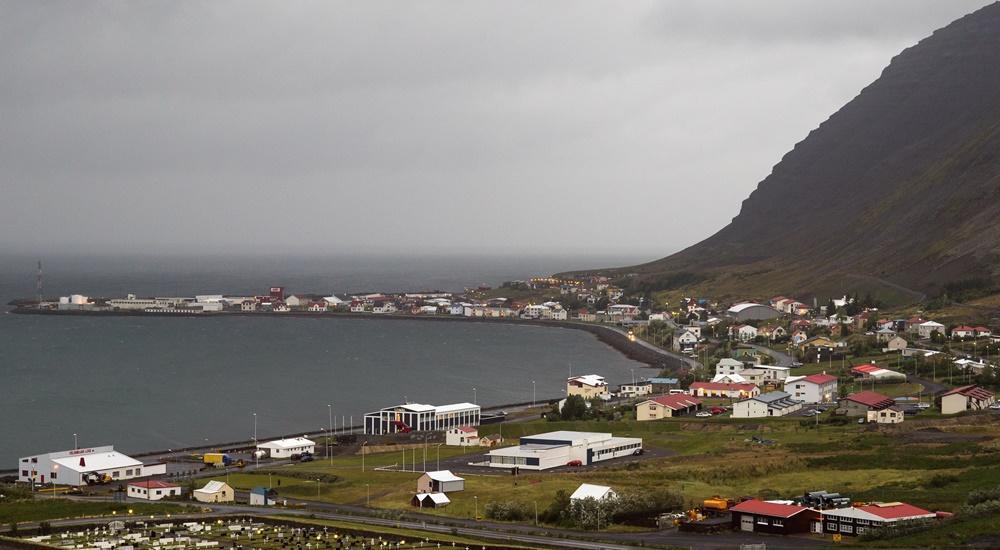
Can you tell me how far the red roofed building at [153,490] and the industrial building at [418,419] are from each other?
19067mm

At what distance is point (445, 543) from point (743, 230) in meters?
164

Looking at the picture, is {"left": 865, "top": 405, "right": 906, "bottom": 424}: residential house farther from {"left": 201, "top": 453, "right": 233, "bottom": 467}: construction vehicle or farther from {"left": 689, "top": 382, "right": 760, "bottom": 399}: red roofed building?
{"left": 201, "top": 453, "right": 233, "bottom": 467}: construction vehicle

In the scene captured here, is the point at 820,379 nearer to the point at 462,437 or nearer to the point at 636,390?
the point at 636,390

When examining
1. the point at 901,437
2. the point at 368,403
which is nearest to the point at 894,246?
the point at 368,403

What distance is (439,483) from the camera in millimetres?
41625

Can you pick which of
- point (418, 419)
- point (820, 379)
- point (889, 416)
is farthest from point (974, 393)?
point (418, 419)

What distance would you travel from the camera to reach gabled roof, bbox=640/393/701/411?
60625 mm

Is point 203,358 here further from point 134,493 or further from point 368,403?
point 134,493

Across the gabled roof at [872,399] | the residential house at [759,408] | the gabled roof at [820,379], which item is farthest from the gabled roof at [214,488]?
the gabled roof at [820,379]

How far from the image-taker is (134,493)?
43406mm

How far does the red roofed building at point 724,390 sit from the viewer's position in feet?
218

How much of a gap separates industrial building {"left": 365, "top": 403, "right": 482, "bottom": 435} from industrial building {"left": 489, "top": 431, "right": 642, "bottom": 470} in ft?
38.1

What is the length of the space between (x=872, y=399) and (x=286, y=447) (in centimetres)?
2729

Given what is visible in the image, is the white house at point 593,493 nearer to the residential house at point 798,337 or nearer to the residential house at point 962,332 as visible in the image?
the residential house at point 962,332
